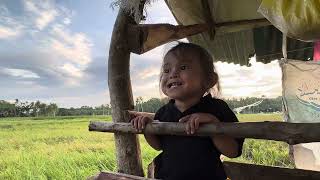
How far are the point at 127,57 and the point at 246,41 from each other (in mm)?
2272

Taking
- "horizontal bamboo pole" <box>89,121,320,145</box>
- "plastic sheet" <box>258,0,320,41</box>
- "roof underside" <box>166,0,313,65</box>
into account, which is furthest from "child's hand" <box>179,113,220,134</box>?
"roof underside" <box>166,0,313,65</box>

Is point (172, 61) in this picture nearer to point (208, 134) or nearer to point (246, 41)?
point (208, 134)

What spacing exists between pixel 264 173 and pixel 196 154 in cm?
95

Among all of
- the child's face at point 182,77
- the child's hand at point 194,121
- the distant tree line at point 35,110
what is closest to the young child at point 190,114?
the child's face at point 182,77

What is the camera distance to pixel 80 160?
30.7 ft

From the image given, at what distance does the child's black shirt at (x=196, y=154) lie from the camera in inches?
66.7

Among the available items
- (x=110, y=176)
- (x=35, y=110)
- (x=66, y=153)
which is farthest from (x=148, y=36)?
(x=35, y=110)

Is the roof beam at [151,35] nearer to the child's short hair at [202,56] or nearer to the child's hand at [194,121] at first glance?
the child's short hair at [202,56]

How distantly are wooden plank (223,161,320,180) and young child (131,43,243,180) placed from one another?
755 mm

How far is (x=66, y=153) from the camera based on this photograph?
975cm

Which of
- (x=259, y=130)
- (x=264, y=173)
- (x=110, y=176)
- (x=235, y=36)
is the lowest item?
(x=264, y=173)

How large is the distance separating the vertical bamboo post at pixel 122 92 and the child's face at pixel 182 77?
768 mm

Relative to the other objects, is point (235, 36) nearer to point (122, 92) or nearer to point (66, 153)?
point (122, 92)

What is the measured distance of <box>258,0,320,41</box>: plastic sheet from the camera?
1.39m
